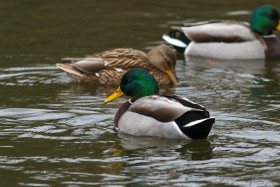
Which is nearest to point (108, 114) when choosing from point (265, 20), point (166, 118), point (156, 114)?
point (156, 114)

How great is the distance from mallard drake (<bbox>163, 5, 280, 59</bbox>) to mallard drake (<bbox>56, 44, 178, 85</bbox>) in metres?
2.56

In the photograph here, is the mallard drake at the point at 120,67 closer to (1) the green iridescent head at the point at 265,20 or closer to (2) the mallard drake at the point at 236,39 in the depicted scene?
(2) the mallard drake at the point at 236,39

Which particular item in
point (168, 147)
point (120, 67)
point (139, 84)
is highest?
point (139, 84)

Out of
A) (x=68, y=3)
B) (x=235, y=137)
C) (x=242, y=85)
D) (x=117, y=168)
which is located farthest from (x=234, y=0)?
(x=117, y=168)

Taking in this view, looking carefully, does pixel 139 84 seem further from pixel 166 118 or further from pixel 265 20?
pixel 265 20

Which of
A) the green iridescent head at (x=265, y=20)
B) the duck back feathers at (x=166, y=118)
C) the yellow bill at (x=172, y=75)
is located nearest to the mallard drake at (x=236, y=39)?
the green iridescent head at (x=265, y=20)

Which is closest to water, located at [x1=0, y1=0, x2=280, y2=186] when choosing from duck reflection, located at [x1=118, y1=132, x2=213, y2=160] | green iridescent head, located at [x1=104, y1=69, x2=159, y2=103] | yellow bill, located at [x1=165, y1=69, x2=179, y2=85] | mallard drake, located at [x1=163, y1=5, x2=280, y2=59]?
duck reflection, located at [x1=118, y1=132, x2=213, y2=160]

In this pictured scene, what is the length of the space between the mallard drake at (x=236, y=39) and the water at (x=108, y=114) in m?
0.30

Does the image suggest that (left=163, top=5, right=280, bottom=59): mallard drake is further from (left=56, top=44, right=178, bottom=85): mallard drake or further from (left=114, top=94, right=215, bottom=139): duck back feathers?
(left=114, top=94, right=215, bottom=139): duck back feathers

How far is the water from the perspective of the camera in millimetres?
7020

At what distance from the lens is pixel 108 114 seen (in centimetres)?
958

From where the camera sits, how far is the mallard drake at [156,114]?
26.2 ft

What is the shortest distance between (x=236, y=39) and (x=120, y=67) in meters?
3.38

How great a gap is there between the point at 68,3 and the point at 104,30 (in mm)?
2837
